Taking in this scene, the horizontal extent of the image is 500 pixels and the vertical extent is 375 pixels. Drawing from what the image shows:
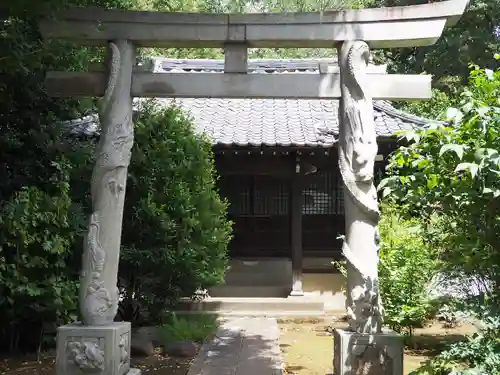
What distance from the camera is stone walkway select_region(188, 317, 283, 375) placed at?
23.6ft

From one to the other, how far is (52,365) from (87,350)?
9.27ft

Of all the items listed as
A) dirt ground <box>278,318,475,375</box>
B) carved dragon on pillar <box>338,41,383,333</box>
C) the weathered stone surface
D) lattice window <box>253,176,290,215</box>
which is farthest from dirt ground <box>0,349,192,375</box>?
lattice window <box>253,176,290,215</box>

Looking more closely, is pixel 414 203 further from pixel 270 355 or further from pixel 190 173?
pixel 190 173

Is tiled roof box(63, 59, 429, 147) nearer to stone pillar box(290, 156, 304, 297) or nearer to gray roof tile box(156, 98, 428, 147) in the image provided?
gray roof tile box(156, 98, 428, 147)

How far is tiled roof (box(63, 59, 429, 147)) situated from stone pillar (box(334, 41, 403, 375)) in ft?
16.0

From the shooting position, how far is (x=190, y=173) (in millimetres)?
9297

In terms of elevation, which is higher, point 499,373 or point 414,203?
point 414,203

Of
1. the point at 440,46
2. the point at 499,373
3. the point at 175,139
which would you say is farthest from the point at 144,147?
the point at 440,46

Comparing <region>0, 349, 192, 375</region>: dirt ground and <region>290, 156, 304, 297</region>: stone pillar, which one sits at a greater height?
<region>290, 156, 304, 297</region>: stone pillar

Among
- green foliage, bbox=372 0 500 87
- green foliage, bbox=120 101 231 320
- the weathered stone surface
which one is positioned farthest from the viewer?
green foliage, bbox=372 0 500 87

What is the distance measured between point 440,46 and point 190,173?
43.5 feet

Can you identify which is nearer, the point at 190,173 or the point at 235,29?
the point at 235,29

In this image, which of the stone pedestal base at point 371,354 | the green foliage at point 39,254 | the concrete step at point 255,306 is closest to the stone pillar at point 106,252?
the green foliage at point 39,254

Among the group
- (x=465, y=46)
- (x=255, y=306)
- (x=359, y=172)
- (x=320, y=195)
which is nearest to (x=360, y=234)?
(x=359, y=172)
